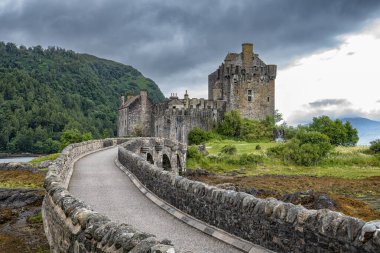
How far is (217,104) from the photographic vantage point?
66250 millimetres

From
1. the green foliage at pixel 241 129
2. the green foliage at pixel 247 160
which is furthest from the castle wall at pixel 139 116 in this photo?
the green foliage at pixel 247 160

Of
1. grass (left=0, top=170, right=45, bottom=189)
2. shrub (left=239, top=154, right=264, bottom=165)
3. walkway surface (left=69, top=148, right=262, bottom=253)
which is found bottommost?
grass (left=0, top=170, right=45, bottom=189)

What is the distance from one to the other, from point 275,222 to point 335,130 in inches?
2202

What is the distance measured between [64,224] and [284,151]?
42895mm

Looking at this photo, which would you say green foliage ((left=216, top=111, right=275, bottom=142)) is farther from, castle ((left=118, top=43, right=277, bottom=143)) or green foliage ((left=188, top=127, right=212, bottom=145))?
green foliage ((left=188, top=127, right=212, bottom=145))

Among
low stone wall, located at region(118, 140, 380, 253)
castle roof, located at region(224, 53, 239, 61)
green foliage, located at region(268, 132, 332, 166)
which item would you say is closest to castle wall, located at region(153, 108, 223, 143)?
castle roof, located at region(224, 53, 239, 61)

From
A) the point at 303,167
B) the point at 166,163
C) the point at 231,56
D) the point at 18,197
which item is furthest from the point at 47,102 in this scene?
the point at 18,197

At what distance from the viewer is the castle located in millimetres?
64125

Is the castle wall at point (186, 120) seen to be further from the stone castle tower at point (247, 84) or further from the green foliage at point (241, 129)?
the stone castle tower at point (247, 84)

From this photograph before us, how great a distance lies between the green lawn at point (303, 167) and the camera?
44531 mm

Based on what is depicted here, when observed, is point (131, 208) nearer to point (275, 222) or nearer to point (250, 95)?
point (275, 222)

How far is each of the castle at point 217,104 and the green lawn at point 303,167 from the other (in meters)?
12.8

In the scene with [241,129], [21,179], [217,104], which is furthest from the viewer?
[217,104]

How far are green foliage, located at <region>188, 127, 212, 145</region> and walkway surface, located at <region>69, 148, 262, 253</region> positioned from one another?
4034 cm
